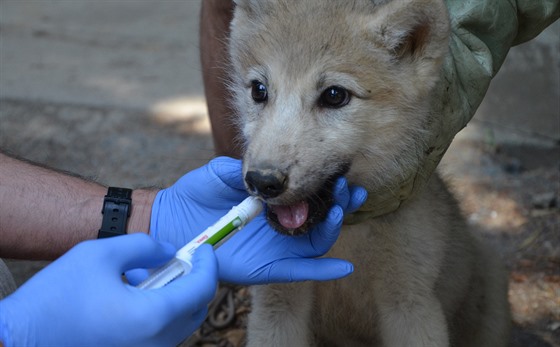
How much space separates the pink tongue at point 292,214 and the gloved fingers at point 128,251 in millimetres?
503

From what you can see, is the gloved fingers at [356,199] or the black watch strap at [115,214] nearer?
the gloved fingers at [356,199]

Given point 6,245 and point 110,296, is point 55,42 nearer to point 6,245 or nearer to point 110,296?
point 6,245

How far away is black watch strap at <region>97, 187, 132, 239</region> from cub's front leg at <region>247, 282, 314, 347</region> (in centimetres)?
62

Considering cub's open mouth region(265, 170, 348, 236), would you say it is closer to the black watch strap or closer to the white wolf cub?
the white wolf cub

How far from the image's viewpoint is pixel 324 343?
3.60 metres

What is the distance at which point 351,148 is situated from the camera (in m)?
2.70

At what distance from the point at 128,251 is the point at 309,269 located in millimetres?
752

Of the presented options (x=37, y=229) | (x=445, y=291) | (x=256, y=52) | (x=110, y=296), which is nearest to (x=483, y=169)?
(x=445, y=291)

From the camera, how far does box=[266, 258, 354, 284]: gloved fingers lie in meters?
2.72

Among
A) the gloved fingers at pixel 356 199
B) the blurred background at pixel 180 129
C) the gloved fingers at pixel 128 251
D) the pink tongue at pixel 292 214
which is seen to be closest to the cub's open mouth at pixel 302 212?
the pink tongue at pixel 292 214

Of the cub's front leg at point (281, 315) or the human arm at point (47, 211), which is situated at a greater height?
the human arm at point (47, 211)

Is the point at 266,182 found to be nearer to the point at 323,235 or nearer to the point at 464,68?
the point at 323,235

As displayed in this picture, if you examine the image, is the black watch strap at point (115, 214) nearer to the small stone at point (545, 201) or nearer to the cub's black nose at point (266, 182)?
the cub's black nose at point (266, 182)

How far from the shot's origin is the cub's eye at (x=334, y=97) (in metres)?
2.68
